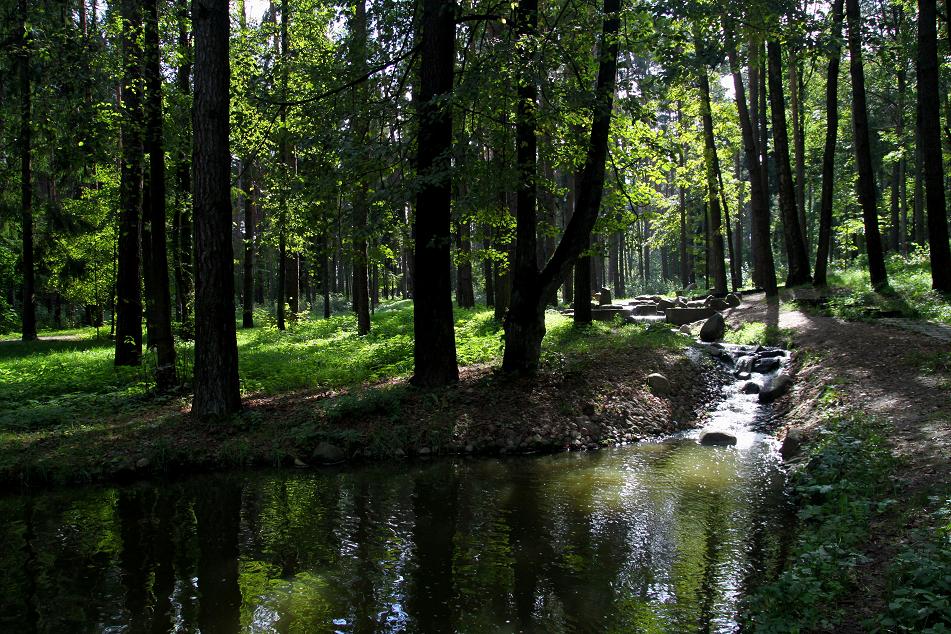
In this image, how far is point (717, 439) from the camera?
29.5ft

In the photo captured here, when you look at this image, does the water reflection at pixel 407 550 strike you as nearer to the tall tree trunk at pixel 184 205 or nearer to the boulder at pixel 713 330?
the tall tree trunk at pixel 184 205

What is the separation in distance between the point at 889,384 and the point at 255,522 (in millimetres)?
8382

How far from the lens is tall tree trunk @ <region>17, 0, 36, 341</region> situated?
997 centimetres

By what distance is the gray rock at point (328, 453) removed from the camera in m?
8.53

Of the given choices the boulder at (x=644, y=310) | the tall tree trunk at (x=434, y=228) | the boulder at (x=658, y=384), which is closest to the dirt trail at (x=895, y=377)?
the boulder at (x=658, y=384)

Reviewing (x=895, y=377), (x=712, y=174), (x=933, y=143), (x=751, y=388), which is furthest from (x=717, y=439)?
(x=712, y=174)

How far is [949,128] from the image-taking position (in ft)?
70.1

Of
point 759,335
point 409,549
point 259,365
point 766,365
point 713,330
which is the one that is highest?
point 713,330

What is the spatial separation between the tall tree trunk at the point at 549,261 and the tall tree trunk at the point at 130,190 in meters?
6.34

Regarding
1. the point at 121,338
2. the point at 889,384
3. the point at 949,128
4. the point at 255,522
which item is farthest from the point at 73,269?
the point at 949,128

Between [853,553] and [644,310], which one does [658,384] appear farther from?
[644,310]

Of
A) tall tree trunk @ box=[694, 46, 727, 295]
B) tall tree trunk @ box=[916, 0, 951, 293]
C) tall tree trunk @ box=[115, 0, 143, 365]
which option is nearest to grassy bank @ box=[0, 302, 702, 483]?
tall tree trunk @ box=[115, 0, 143, 365]

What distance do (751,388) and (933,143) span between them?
7443 millimetres

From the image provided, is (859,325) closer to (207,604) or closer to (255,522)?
(255,522)
